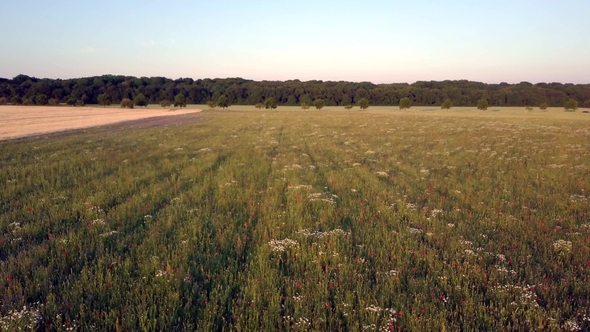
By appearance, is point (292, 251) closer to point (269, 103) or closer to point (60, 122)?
point (60, 122)

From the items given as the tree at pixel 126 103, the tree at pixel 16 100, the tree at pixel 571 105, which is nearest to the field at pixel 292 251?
the tree at pixel 571 105

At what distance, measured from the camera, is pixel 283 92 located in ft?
576

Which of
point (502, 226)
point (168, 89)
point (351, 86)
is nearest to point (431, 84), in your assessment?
point (351, 86)

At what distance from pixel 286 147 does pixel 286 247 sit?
71.0 feet

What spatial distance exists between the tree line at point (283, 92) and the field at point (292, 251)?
402 feet

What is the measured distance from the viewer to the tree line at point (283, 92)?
139m

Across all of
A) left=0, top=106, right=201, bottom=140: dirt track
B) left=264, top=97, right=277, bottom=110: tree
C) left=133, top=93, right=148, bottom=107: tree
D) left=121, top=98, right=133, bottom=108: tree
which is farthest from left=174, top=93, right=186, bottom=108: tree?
left=0, top=106, right=201, bottom=140: dirt track

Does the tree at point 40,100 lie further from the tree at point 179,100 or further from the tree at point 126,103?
the tree at point 179,100

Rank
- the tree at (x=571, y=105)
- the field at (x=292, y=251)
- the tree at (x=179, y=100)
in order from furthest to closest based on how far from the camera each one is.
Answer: the tree at (x=179, y=100) < the tree at (x=571, y=105) < the field at (x=292, y=251)

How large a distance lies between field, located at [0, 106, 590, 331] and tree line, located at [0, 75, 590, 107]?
122m

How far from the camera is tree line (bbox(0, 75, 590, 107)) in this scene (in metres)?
139

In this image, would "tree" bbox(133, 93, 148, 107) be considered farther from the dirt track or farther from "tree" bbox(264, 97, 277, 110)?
the dirt track

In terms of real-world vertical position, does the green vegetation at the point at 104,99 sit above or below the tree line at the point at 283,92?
below

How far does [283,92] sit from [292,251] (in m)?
172
